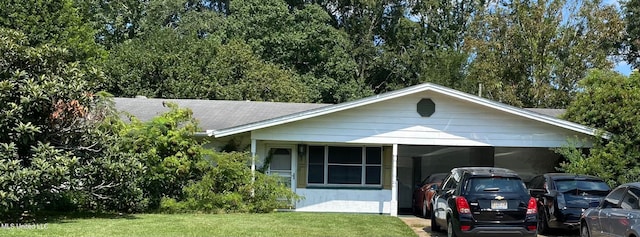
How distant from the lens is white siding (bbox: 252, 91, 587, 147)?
59.4 ft

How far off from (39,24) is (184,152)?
18.1 metres

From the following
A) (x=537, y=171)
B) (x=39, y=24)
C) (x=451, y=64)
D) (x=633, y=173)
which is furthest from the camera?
(x=451, y=64)

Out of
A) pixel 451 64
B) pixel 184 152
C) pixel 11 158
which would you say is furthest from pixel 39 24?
pixel 451 64

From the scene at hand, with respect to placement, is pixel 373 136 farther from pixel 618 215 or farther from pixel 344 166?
pixel 618 215

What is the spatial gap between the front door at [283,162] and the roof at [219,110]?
3.79ft

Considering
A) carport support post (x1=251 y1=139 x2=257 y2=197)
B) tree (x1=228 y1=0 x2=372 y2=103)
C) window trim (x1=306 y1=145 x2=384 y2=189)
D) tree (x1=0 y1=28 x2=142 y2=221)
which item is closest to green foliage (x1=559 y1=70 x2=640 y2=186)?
window trim (x1=306 y1=145 x2=384 y2=189)

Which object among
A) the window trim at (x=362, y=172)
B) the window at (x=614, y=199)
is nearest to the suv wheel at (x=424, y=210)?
the window trim at (x=362, y=172)

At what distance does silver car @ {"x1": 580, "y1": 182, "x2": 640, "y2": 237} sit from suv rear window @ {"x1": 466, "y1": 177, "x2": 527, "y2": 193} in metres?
1.32

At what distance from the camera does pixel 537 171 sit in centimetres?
2158

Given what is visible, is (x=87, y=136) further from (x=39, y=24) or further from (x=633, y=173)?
(x=39, y=24)

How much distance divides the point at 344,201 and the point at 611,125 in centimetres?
793

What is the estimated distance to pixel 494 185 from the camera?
11.6m

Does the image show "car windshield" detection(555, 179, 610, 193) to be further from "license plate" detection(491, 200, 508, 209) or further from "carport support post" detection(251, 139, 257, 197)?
"carport support post" detection(251, 139, 257, 197)

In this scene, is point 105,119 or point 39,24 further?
point 39,24
